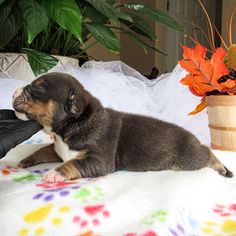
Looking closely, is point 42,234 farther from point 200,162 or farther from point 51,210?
point 200,162

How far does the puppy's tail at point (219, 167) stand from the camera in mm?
769

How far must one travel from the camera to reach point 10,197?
20.1 inches

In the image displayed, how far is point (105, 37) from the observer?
1.41m

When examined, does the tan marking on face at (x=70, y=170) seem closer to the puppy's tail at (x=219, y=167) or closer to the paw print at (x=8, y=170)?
the paw print at (x=8, y=170)

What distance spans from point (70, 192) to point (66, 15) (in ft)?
2.67

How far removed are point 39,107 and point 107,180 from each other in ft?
0.62

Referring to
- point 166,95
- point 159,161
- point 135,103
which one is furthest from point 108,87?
point 159,161

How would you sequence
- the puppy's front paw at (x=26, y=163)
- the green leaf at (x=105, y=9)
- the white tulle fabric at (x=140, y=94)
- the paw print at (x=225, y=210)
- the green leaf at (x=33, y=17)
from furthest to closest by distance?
the green leaf at (x=105, y=9) → the white tulle fabric at (x=140, y=94) → the green leaf at (x=33, y=17) → the puppy's front paw at (x=26, y=163) → the paw print at (x=225, y=210)

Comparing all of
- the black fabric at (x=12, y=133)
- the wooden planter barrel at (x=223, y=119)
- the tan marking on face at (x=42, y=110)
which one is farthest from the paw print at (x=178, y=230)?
the wooden planter barrel at (x=223, y=119)

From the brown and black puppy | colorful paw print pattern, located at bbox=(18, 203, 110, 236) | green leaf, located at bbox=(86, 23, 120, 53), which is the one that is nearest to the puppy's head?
the brown and black puppy

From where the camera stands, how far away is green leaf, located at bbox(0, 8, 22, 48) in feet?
4.41

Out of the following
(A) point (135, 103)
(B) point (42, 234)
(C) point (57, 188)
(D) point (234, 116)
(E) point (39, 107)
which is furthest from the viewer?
(A) point (135, 103)

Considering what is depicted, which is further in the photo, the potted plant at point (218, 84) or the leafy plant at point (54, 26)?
the leafy plant at point (54, 26)

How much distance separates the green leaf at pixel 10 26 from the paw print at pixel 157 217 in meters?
1.05
